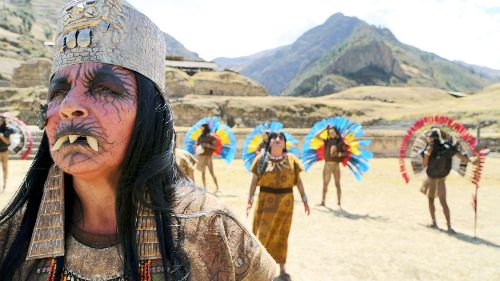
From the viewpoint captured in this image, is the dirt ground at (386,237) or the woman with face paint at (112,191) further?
the dirt ground at (386,237)

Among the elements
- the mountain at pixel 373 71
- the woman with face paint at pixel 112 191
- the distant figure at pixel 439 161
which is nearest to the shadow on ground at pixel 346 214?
the distant figure at pixel 439 161

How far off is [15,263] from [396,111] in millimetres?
35869

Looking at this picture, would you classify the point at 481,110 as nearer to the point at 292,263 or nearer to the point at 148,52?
the point at 292,263

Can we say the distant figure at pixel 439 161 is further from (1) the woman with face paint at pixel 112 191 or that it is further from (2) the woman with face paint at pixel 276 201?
(1) the woman with face paint at pixel 112 191

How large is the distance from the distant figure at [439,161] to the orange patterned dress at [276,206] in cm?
351

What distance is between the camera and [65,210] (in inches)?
50.1

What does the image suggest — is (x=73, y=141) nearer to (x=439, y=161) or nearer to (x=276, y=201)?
(x=276, y=201)

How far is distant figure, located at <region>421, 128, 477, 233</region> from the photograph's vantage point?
7121mm

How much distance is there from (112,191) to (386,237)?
Result: 6.51 m

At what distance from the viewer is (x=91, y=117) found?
44.9 inches

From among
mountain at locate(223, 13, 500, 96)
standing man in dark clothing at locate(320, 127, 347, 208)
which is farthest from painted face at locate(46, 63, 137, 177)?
mountain at locate(223, 13, 500, 96)

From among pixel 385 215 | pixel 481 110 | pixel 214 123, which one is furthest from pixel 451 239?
pixel 481 110

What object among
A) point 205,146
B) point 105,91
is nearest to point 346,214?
point 205,146

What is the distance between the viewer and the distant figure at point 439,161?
712 centimetres
